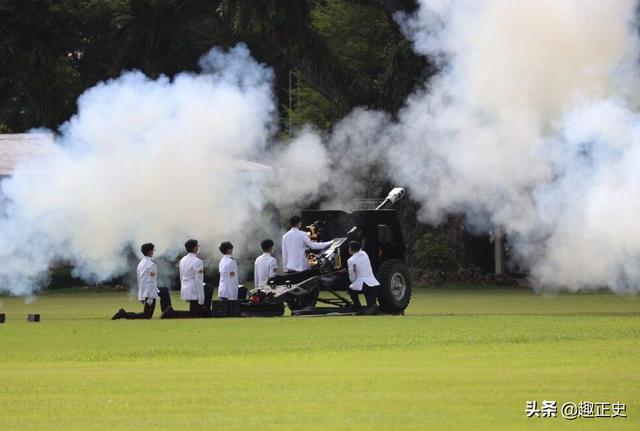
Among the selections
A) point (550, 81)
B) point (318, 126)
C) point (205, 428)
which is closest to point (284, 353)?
point (205, 428)

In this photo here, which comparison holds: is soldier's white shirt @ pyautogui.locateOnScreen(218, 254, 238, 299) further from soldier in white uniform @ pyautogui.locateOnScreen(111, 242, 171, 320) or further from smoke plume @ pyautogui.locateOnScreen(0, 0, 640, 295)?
smoke plume @ pyautogui.locateOnScreen(0, 0, 640, 295)

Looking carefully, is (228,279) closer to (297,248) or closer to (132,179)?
(297,248)

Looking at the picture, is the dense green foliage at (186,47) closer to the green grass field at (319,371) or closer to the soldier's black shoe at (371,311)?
the soldier's black shoe at (371,311)

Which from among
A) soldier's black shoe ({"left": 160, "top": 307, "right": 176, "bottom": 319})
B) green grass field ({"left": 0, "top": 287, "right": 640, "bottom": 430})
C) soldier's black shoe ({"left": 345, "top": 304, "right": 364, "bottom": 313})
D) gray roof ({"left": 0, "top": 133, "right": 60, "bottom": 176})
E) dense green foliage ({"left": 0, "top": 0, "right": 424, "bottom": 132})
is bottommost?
green grass field ({"left": 0, "top": 287, "right": 640, "bottom": 430})

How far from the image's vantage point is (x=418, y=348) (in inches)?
961

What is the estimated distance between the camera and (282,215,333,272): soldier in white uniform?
35.1 meters

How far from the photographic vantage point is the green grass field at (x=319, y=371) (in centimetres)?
1664

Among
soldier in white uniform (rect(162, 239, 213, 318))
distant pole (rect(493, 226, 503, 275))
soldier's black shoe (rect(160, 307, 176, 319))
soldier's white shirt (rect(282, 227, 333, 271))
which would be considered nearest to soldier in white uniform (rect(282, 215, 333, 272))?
soldier's white shirt (rect(282, 227, 333, 271))

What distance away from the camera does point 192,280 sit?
113ft

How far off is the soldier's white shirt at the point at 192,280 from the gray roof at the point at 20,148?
911cm

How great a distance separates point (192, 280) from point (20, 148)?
14.8 metres

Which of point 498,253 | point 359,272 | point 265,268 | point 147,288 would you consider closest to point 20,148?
point 265,268

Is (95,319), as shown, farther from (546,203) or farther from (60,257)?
(546,203)

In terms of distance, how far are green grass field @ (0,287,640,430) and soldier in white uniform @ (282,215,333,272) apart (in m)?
2.19
